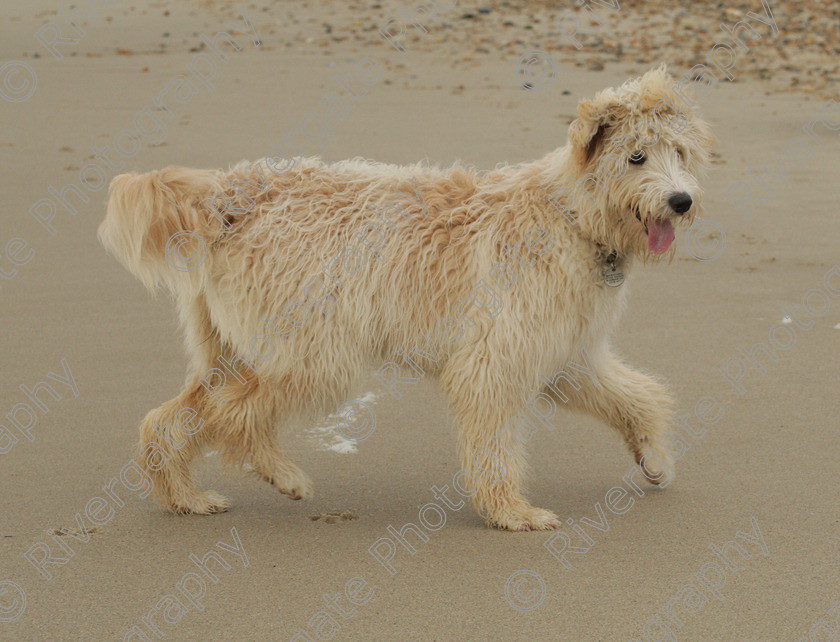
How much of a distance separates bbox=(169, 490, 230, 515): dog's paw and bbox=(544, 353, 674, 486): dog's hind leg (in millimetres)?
1556

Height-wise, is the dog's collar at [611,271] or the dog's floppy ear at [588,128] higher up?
the dog's floppy ear at [588,128]

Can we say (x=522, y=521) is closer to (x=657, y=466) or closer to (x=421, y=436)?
(x=657, y=466)

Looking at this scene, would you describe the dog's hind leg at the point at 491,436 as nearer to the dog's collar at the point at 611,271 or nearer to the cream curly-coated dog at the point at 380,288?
the cream curly-coated dog at the point at 380,288

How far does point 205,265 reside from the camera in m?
4.48

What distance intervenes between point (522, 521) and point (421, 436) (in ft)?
3.37

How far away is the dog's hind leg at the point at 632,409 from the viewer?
15.5 ft

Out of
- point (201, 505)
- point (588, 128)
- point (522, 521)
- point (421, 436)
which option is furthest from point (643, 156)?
point (201, 505)

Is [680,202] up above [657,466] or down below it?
above

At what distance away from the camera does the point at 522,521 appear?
14.3ft

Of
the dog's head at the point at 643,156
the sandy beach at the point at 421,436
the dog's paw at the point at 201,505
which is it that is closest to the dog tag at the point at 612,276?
the dog's head at the point at 643,156

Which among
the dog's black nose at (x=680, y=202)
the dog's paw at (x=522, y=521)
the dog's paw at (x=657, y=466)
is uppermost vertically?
the dog's black nose at (x=680, y=202)

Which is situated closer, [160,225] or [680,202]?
[680,202]

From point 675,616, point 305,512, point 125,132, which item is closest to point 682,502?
point 675,616

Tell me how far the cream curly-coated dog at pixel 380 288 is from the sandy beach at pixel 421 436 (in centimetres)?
39
